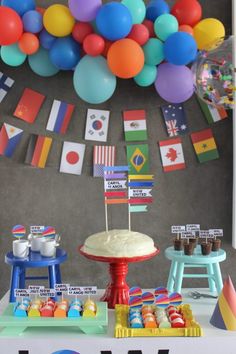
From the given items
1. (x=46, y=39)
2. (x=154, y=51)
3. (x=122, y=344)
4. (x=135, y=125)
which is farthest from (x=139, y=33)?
(x=122, y=344)

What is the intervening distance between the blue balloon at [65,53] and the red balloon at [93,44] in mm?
95

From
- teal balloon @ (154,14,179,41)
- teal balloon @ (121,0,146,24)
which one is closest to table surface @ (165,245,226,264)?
teal balloon @ (154,14,179,41)

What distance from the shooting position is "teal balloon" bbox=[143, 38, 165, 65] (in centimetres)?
287

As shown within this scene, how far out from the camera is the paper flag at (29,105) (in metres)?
3.34

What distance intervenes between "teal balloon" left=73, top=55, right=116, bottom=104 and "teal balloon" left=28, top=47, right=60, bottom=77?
0.70 feet

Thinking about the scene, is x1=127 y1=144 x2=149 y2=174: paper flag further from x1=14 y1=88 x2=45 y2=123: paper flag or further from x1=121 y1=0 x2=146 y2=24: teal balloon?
x1=121 y1=0 x2=146 y2=24: teal balloon

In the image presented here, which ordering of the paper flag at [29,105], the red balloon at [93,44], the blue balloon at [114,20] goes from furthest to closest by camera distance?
1. the paper flag at [29,105]
2. the red balloon at [93,44]
3. the blue balloon at [114,20]

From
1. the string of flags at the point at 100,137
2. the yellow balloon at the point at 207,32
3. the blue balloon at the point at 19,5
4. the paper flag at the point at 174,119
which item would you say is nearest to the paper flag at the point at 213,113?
the string of flags at the point at 100,137

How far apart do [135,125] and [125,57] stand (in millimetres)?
708

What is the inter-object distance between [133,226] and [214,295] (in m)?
1.21

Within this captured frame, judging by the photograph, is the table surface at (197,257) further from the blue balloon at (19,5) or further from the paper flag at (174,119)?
the blue balloon at (19,5)

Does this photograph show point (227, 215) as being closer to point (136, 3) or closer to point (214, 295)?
point (214, 295)

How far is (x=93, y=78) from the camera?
284cm

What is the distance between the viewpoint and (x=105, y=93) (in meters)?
2.90
